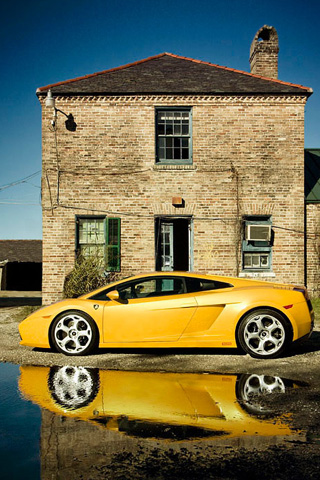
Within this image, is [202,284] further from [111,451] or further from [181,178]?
[181,178]

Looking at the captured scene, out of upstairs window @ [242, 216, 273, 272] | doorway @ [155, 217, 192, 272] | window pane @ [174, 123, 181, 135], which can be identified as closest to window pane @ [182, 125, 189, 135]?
window pane @ [174, 123, 181, 135]

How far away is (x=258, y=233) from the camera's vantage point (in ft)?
45.4

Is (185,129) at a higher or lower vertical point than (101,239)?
higher

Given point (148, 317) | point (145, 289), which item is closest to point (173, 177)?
point (145, 289)

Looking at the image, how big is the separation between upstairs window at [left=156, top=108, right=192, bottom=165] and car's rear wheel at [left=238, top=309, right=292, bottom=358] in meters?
8.30

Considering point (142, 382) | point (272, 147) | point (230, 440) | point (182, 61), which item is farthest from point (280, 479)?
point (182, 61)

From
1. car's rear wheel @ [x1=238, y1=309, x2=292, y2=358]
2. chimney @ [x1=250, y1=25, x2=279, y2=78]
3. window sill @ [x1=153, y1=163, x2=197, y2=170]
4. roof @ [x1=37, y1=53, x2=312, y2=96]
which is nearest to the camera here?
car's rear wheel @ [x1=238, y1=309, x2=292, y2=358]

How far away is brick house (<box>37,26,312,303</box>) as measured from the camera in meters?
13.9

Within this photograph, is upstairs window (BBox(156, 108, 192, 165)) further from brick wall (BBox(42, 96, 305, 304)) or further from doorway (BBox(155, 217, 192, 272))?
doorway (BBox(155, 217, 192, 272))

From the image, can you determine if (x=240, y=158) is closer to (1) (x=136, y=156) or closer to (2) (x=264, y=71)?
(1) (x=136, y=156)

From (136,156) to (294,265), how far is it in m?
5.62

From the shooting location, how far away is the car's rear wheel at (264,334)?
6.62 m

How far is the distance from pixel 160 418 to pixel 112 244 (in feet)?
32.7

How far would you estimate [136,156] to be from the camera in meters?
14.0
